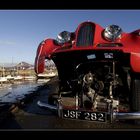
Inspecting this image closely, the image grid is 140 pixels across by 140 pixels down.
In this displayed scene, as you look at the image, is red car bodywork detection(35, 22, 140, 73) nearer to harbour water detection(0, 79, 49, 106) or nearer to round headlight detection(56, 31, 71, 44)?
round headlight detection(56, 31, 71, 44)

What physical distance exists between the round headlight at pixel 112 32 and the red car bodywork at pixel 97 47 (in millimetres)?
87

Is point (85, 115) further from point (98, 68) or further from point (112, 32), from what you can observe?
point (112, 32)

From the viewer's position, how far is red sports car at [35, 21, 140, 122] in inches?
233

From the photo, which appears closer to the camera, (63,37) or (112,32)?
(112,32)

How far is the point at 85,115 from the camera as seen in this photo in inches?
235

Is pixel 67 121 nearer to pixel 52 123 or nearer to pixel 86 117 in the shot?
pixel 52 123

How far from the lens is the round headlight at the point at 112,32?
20.6 ft

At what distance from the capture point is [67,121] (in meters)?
6.68

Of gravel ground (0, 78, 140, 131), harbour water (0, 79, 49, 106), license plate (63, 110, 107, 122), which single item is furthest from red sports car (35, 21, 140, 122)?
harbour water (0, 79, 49, 106)

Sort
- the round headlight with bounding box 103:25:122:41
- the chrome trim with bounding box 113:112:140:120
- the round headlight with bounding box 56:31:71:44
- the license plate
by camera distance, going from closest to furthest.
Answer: the chrome trim with bounding box 113:112:140:120, the license plate, the round headlight with bounding box 103:25:122:41, the round headlight with bounding box 56:31:71:44

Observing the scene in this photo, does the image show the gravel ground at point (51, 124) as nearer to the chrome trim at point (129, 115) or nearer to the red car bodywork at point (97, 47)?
the chrome trim at point (129, 115)

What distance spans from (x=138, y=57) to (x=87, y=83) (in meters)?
1.29

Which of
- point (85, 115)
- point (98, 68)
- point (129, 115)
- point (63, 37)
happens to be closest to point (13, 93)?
point (63, 37)

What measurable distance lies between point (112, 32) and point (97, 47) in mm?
538
